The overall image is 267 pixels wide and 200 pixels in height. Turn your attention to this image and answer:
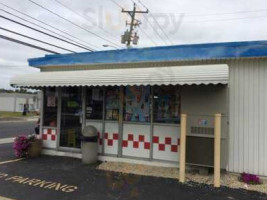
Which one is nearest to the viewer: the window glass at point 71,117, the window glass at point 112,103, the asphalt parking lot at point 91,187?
the asphalt parking lot at point 91,187

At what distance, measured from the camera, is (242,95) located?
679cm

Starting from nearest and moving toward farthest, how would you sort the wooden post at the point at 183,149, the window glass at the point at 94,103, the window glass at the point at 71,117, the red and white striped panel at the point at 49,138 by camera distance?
1. the wooden post at the point at 183,149
2. the window glass at the point at 94,103
3. the window glass at the point at 71,117
4. the red and white striped panel at the point at 49,138

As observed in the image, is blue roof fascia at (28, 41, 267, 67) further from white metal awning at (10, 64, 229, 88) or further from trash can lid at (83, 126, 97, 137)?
trash can lid at (83, 126, 97, 137)

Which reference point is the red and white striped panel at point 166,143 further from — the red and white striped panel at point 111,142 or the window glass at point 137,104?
the red and white striped panel at point 111,142

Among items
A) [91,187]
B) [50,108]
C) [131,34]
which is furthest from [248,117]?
[131,34]

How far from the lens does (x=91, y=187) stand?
19.6 feet

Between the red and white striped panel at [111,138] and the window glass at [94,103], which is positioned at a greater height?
the window glass at [94,103]

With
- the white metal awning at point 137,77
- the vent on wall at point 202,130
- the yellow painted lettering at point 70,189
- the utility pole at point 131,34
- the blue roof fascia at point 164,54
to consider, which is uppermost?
the utility pole at point 131,34

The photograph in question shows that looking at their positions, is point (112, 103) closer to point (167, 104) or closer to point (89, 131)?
point (89, 131)

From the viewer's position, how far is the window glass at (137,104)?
311 inches

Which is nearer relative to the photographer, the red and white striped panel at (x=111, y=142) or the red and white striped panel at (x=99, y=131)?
the red and white striped panel at (x=111, y=142)

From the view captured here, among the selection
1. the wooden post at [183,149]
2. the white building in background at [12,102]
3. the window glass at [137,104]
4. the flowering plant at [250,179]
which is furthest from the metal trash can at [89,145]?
the white building in background at [12,102]

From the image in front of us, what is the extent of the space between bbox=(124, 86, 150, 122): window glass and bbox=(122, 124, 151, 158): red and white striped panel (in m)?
0.23

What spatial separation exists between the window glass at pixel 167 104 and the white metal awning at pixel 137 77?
973 mm
